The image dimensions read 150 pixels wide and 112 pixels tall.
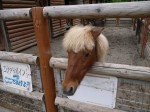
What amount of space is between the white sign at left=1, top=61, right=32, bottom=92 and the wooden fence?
19cm

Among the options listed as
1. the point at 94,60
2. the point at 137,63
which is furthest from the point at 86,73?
the point at 137,63

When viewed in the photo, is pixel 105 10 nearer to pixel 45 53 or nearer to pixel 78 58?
pixel 78 58

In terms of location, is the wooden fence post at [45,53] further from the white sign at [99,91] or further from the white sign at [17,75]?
the white sign at [99,91]

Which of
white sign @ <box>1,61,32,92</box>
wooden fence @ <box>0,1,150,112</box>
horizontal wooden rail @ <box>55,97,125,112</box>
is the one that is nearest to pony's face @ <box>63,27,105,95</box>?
wooden fence @ <box>0,1,150,112</box>

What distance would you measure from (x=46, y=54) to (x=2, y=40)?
160 inches

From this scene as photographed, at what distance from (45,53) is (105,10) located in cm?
76

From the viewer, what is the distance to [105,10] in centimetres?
130

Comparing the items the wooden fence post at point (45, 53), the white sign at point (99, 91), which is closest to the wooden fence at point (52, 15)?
the wooden fence post at point (45, 53)

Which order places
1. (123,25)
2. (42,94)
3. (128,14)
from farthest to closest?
(123,25)
(42,94)
(128,14)

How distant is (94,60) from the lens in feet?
4.91

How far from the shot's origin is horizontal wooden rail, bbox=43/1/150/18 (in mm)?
1188

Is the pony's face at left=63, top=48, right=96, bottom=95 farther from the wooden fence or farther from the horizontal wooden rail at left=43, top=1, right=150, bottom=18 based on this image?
the horizontal wooden rail at left=43, top=1, right=150, bottom=18

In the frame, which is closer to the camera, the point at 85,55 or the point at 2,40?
the point at 85,55

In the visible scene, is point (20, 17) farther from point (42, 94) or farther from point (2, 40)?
point (2, 40)
